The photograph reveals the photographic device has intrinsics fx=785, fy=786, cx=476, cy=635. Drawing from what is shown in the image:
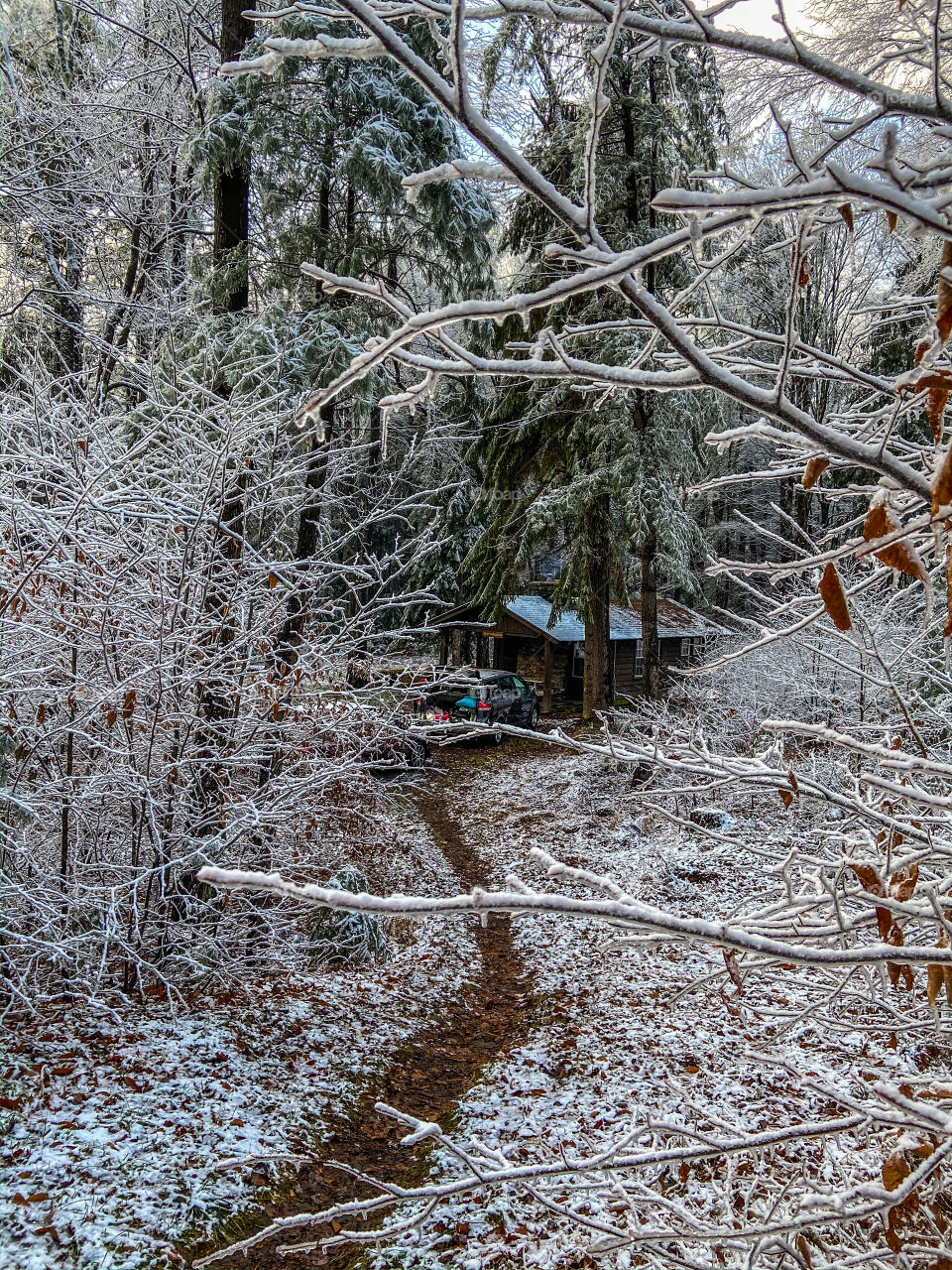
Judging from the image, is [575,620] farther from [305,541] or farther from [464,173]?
[464,173]

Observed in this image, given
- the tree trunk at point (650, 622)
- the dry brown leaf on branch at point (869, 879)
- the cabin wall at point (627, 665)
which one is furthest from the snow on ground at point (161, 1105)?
the cabin wall at point (627, 665)

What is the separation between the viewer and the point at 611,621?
25109mm

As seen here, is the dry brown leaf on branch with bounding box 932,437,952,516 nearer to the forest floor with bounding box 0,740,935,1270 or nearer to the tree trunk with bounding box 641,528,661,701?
the forest floor with bounding box 0,740,935,1270

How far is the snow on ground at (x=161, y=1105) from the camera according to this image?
382 centimetres

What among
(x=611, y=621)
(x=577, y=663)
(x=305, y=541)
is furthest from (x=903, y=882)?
(x=577, y=663)

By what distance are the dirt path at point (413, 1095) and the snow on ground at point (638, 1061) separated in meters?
0.24

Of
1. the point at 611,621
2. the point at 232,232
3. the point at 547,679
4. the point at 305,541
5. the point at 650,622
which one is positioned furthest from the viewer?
the point at 611,621

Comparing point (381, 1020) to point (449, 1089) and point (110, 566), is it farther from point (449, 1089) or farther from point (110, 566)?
point (110, 566)

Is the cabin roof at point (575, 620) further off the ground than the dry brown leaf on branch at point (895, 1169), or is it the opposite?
the cabin roof at point (575, 620)

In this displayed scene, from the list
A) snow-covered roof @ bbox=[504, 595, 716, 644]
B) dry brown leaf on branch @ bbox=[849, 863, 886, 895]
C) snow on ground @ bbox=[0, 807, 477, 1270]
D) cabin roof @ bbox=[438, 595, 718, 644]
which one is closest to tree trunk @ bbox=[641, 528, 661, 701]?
cabin roof @ bbox=[438, 595, 718, 644]

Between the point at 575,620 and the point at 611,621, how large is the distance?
199cm

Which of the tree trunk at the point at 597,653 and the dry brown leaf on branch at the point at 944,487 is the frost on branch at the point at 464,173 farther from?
the tree trunk at the point at 597,653

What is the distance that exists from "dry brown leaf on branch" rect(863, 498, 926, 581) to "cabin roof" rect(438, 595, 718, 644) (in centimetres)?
1951

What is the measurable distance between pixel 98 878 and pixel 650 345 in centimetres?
589
